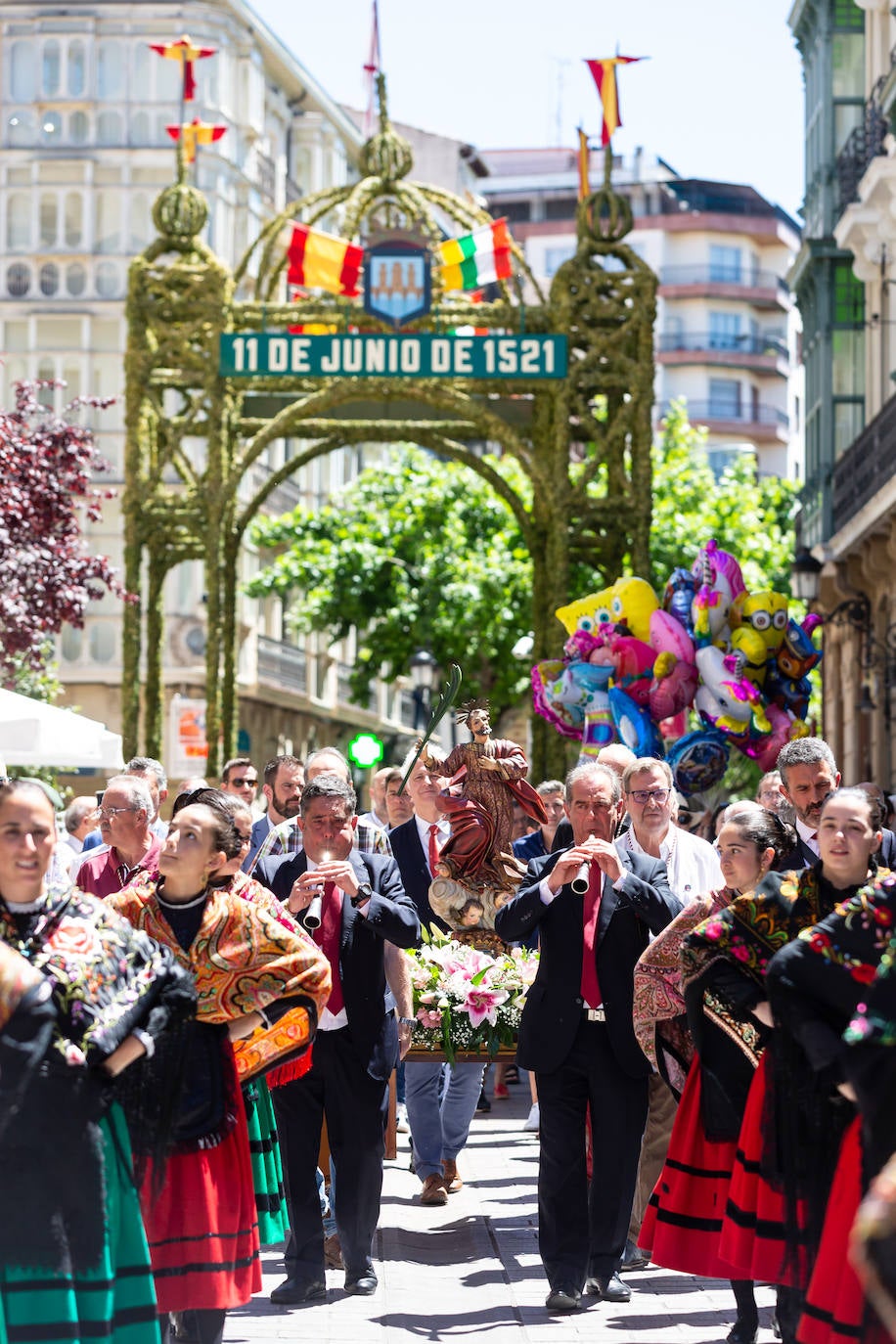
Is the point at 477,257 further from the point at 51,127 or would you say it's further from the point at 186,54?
the point at 51,127

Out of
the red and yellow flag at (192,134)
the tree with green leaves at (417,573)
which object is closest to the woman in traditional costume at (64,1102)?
the red and yellow flag at (192,134)

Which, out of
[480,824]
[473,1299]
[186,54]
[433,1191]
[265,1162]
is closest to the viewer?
[265,1162]

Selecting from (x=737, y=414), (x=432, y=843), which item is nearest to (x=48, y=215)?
(x=737, y=414)

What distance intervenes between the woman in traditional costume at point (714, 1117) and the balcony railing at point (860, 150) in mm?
19074

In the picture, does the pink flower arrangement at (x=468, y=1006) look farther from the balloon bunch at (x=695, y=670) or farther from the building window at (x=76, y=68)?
the building window at (x=76, y=68)

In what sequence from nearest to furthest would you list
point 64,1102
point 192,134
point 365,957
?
point 64,1102, point 365,957, point 192,134

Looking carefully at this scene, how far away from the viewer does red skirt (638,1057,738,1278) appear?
8.31 metres

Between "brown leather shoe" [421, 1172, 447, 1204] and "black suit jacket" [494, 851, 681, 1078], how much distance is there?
2.45 metres

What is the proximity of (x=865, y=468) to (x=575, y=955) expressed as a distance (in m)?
19.4

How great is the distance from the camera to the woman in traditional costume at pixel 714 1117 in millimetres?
8219

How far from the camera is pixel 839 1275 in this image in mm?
6227

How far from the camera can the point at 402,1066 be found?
1277 centimetres

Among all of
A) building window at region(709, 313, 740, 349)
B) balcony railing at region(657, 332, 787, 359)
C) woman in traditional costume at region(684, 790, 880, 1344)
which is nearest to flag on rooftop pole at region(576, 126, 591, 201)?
woman in traditional costume at region(684, 790, 880, 1344)

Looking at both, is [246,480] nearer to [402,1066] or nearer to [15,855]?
[402,1066]
